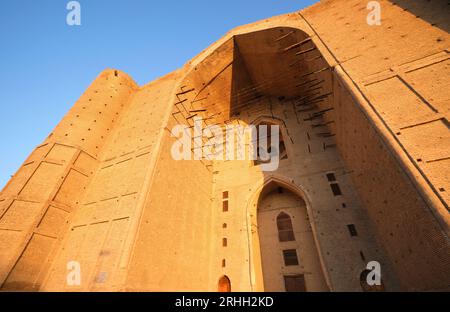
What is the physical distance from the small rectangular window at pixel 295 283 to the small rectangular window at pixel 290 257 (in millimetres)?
560

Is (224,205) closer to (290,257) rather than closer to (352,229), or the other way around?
(290,257)

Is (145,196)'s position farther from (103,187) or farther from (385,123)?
(385,123)

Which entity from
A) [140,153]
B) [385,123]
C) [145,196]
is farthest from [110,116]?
[385,123]

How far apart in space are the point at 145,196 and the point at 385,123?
8.31 metres

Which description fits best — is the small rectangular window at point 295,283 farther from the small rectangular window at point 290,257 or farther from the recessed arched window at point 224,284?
the recessed arched window at point 224,284

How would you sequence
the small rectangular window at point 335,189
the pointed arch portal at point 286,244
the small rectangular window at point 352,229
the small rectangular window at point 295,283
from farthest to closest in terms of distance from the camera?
the small rectangular window at point 335,189 < the pointed arch portal at point 286,244 < the small rectangular window at point 295,283 < the small rectangular window at point 352,229

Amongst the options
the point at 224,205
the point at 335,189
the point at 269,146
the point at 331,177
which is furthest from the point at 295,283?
the point at 269,146

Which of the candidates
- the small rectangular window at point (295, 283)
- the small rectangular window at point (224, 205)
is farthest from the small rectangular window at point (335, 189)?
the small rectangular window at point (224, 205)

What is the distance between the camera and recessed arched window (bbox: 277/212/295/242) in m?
10.5

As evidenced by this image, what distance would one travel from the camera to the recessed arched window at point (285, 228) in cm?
1052

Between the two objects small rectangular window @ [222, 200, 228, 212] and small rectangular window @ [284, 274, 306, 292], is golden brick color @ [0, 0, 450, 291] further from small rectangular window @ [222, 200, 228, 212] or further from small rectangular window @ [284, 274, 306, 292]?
small rectangular window @ [284, 274, 306, 292]

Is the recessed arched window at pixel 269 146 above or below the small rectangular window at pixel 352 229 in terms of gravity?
above

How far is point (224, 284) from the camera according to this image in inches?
379

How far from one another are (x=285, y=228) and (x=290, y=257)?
1.41 meters
